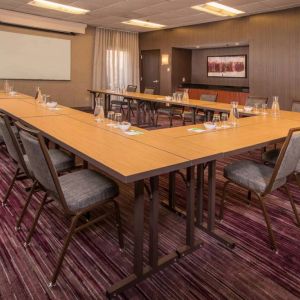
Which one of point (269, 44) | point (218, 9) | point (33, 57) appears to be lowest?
point (33, 57)

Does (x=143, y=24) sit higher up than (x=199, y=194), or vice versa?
(x=143, y=24)

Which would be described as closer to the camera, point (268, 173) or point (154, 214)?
point (154, 214)

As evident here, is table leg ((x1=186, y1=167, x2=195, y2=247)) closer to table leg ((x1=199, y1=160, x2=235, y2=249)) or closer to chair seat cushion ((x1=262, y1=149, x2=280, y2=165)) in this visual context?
table leg ((x1=199, y1=160, x2=235, y2=249))

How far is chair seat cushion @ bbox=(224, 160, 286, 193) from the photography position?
2.07 metres

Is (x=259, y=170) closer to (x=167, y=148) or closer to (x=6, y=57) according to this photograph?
(x=167, y=148)

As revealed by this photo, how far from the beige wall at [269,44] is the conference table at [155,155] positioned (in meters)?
4.35

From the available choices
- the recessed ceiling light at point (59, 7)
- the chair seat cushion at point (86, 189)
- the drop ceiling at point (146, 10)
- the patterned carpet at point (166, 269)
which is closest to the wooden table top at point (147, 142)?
the chair seat cushion at point (86, 189)

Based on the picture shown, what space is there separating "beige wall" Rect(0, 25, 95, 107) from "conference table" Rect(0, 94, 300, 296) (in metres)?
6.26

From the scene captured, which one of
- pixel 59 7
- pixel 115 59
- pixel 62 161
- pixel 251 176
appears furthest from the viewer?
pixel 115 59

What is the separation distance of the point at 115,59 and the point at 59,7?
331cm

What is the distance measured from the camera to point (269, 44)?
6.94 m

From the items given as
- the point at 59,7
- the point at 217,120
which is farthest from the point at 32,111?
the point at 59,7

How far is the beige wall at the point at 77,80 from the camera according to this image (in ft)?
28.9

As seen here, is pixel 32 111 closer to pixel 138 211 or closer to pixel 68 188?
pixel 68 188
